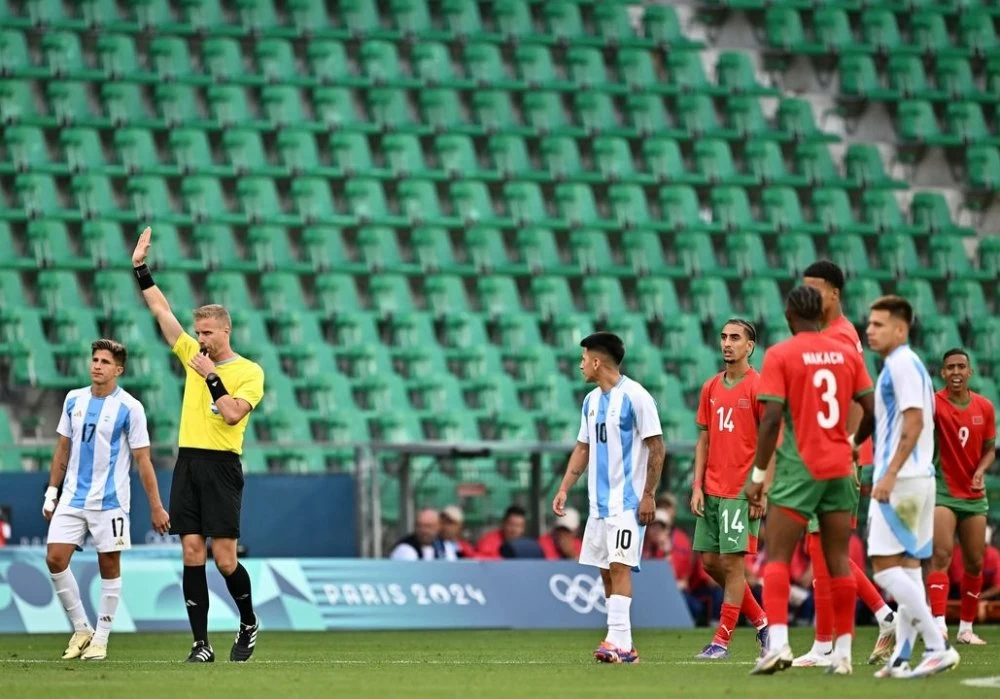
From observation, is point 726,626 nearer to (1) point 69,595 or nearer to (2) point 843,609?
(2) point 843,609

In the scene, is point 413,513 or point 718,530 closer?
point 718,530

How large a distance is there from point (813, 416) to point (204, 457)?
13.4 ft

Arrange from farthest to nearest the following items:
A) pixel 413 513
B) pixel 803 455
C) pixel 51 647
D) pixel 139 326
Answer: pixel 139 326 → pixel 413 513 → pixel 51 647 → pixel 803 455

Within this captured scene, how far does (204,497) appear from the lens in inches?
449

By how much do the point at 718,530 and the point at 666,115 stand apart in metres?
16.2

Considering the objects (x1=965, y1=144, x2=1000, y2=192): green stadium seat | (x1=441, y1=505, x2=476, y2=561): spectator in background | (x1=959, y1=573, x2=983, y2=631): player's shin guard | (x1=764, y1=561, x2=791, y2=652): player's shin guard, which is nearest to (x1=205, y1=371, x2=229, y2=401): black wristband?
(x1=764, y1=561, x2=791, y2=652): player's shin guard

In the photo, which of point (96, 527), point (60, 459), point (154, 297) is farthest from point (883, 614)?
point (60, 459)

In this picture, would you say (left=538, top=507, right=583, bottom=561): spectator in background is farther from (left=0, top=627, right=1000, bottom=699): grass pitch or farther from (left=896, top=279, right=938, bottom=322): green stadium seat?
(left=896, top=279, right=938, bottom=322): green stadium seat

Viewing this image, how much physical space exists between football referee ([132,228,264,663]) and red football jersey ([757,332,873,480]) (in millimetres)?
3554

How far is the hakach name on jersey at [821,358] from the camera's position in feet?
31.4

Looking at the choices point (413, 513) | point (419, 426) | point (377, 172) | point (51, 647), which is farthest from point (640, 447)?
point (377, 172)

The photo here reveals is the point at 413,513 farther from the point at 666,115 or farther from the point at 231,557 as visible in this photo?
the point at 666,115

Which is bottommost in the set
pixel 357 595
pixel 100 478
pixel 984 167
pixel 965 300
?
pixel 357 595

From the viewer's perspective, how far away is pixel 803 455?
9625 millimetres
